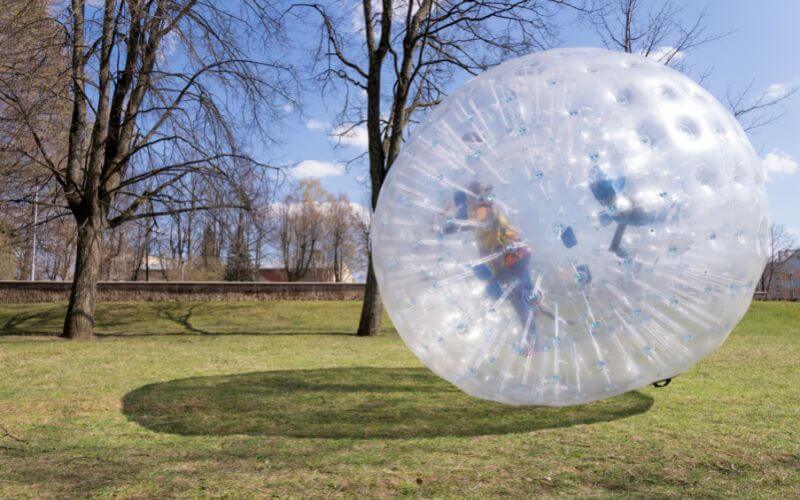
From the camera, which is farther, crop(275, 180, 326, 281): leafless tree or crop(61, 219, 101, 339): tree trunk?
crop(275, 180, 326, 281): leafless tree

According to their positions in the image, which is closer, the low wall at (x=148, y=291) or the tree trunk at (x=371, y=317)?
the tree trunk at (x=371, y=317)

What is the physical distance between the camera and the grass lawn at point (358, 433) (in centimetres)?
426

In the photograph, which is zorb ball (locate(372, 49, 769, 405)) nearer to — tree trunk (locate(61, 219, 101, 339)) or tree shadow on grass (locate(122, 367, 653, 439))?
tree shadow on grass (locate(122, 367, 653, 439))

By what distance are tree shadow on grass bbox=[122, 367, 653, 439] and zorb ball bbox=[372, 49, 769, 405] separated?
1529 millimetres

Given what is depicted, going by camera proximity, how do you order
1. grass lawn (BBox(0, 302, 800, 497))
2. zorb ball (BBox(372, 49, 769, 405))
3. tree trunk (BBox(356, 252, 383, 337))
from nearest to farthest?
zorb ball (BBox(372, 49, 769, 405)) < grass lawn (BBox(0, 302, 800, 497)) < tree trunk (BBox(356, 252, 383, 337))

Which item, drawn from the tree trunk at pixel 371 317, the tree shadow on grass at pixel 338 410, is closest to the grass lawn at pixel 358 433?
the tree shadow on grass at pixel 338 410

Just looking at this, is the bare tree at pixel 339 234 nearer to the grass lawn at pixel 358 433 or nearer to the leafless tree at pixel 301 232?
the leafless tree at pixel 301 232

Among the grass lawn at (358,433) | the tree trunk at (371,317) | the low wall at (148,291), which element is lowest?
the grass lawn at (358,433)

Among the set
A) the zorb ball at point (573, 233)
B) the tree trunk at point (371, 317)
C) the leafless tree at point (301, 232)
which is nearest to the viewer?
the zorb ball at point (573, 233)

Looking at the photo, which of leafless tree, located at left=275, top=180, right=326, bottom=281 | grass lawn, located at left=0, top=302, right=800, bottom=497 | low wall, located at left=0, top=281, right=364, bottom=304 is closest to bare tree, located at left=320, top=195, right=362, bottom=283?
leafless tree, located at left=275, top=180, right=326, bottom=281

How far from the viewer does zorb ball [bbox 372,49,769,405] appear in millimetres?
4031

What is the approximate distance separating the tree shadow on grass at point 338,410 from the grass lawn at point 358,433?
27 mm

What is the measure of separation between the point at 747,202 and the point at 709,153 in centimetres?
52

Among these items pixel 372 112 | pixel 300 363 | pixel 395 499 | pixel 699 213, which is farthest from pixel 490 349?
pixel 372 112
